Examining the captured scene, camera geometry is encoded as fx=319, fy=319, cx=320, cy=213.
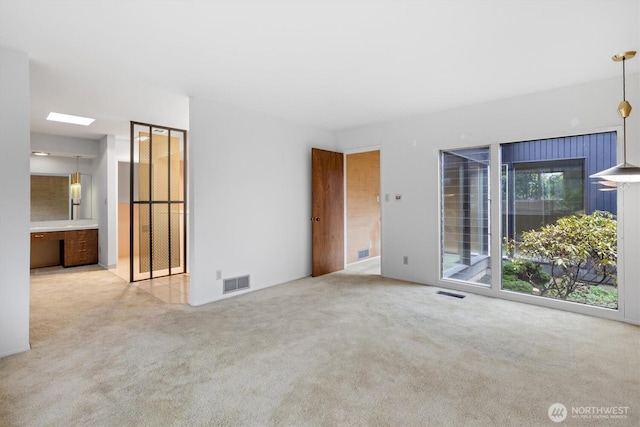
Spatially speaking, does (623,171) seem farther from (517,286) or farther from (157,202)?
(157,202)

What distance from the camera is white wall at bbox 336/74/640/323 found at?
3.25 metres

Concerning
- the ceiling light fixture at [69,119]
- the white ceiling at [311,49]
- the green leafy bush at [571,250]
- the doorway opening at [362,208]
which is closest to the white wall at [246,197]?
the white ceiling at [311,49]

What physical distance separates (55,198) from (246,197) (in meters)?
4.74

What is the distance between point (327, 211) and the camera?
5.49 metres

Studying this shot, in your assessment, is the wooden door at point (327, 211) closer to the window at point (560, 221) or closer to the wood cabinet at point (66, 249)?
the window at point (560, 221)

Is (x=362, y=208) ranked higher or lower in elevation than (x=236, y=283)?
higher

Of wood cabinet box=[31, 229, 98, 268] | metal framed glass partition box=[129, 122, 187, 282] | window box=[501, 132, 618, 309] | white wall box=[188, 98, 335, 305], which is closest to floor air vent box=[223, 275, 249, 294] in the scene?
white wall box=[188, 98, 335, 305]

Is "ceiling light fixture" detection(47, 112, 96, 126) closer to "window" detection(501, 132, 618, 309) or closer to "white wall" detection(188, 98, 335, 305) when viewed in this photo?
"white wall" detection(188, 98, 335, 305)

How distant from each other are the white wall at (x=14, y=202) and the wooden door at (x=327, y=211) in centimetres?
349

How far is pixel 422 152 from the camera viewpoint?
4730 millimetres

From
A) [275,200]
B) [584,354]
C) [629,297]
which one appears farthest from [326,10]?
[629,297]

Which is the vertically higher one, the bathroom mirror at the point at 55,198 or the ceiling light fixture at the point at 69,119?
the ceiling light fixture at the point at 69,119

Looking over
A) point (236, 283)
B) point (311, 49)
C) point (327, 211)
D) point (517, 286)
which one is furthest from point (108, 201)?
point (517, 286)

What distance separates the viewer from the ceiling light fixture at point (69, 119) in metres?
4.68
